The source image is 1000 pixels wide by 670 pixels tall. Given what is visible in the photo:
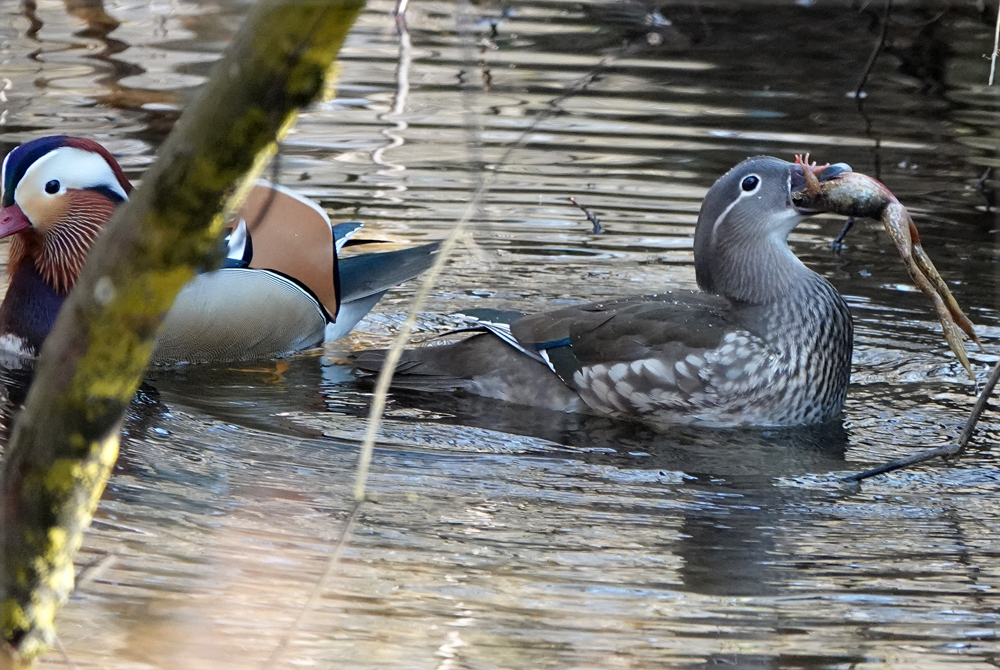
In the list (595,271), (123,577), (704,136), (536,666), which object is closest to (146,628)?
(123,577)

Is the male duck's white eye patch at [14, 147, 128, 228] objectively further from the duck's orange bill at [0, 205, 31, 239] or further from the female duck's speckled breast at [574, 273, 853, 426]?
the female duck's speckled breast at [574, 273, 853, 426]

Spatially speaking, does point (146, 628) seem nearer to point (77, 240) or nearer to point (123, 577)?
point (123, 577)

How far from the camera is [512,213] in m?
7.15

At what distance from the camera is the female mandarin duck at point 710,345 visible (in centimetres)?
460

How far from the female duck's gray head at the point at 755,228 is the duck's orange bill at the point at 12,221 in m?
2.67

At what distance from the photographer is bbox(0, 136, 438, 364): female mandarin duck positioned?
5066mm

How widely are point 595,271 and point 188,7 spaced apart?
280 inches

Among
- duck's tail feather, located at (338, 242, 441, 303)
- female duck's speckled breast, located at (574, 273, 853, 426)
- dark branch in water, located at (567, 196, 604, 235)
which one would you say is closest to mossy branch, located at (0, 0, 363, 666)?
female duck's speckled breast, located at (574, 273, 853, 426)

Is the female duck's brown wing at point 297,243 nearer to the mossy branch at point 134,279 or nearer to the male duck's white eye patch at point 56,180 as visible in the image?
the male duck's white eye patch at point 56,180

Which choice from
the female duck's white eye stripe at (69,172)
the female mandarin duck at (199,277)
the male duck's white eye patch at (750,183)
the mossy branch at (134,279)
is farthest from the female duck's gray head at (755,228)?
the mossy branch at (134,279)

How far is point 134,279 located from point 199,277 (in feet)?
12.1

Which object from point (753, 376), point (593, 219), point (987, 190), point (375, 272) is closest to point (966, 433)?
point (753, 376)

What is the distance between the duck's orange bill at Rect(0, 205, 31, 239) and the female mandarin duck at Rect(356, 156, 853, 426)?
4.84ft

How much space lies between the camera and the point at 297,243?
17.4 ft
